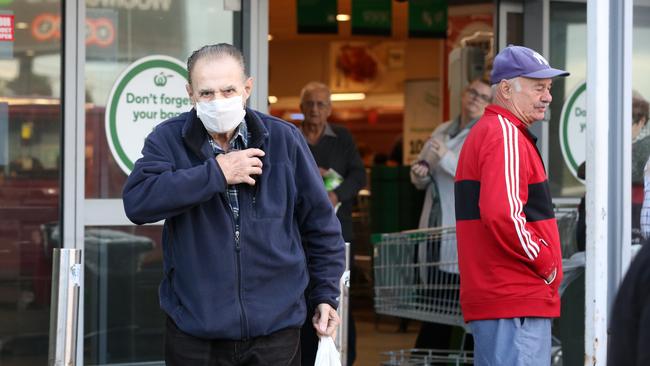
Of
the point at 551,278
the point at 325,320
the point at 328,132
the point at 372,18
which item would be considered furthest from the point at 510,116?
the point at 372,18

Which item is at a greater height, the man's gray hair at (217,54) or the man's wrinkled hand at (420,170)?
the man's gray hair at (217,54)

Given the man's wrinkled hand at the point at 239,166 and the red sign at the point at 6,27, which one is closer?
the man's wrinkled hand at the point at 239,166

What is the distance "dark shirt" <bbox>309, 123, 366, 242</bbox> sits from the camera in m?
7.47

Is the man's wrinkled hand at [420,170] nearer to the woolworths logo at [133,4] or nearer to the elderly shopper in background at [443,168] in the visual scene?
the elderly shopper in background at [443,168]

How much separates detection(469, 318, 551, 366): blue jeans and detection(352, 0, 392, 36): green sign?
753 centimetres

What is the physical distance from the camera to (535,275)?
4844 millimetres

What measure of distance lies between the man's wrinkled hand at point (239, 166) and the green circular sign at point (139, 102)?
2989 mm

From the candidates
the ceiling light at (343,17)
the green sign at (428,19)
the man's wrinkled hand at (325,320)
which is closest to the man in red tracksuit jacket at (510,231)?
the man's wrinkled hand at (325,320)

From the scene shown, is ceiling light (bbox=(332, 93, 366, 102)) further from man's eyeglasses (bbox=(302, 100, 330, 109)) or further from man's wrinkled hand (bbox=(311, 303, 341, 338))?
man's wrinkled hand (bbox=(311, 303, 341, 338))

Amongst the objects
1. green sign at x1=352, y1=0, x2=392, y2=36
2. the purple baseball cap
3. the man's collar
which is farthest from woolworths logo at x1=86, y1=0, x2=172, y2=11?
green sign at x1=352, y1=0, x2=392, y2=36

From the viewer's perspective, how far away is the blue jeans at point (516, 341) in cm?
484

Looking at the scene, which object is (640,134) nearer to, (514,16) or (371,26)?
(514,16)

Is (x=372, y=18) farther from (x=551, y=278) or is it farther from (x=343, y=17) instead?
(x=551, y=278)

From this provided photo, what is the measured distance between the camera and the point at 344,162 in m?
7.61
